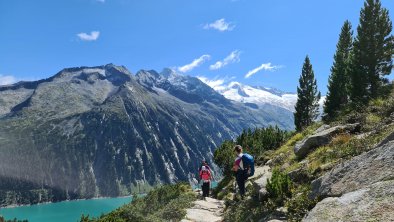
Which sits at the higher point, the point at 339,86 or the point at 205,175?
the point at 339,86

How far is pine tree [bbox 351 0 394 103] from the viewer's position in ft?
191

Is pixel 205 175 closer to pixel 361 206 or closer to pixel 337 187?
pixel 337 187

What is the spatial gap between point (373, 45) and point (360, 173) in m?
53.9

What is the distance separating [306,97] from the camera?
92.9 meters

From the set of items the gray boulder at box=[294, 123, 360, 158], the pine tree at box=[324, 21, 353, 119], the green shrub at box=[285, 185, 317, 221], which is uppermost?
the pine tree at box=[324, 21, 353, 119]

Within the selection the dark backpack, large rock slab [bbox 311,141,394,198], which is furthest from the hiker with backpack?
large rock slab [bbox 311,141,394,198]

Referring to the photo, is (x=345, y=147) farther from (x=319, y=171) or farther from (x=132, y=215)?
(x=132, y=215)

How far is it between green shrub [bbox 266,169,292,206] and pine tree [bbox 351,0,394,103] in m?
45.8

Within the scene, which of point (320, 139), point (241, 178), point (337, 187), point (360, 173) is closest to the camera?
point (360, 173)

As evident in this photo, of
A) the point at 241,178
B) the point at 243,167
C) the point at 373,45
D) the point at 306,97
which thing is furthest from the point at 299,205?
the point at 306,97

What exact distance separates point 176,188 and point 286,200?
2023 centimetres

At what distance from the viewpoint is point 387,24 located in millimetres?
60781

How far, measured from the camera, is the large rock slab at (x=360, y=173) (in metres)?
10.7

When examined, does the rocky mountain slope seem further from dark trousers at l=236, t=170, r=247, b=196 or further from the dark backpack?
dark trousers at l=236, t=170, r=247, b=196
